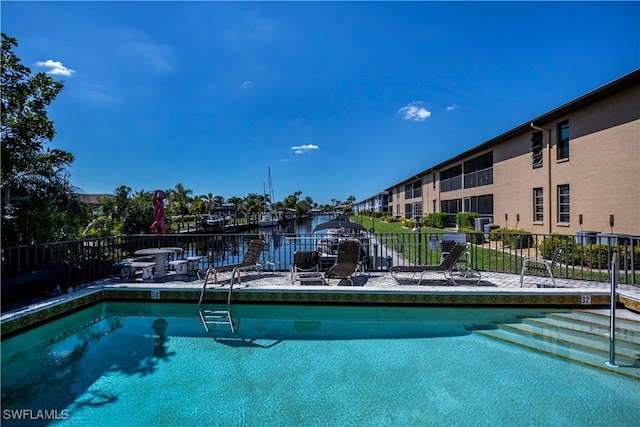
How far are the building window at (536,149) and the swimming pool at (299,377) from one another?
1143 cm

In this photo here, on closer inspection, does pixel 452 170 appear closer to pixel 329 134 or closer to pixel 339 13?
pixel 329 134

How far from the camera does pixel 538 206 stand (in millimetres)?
14891

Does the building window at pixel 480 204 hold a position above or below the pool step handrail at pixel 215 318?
above

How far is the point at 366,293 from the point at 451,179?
22.2m

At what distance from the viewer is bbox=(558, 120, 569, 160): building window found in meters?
13.1

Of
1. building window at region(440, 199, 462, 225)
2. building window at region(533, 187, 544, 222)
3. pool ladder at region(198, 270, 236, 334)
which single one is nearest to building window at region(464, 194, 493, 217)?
building window at region(440, 199, 462, 225)

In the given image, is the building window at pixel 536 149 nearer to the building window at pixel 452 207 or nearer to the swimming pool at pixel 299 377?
the building window at pixel 452 207

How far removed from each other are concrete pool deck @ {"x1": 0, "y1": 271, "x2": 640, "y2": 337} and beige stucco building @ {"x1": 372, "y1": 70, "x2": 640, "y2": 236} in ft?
18.9

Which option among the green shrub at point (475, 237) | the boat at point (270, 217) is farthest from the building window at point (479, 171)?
the boat at point (270, 217)

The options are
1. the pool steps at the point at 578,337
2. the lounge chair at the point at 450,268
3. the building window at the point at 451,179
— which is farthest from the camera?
the building window at the point at 451,179

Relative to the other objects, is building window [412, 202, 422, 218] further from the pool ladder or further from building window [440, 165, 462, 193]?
the pool ladder

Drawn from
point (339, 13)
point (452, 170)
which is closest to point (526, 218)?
point (452, 170)

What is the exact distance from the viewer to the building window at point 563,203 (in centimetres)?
1302

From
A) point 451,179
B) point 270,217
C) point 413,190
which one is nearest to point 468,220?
point 451,179
